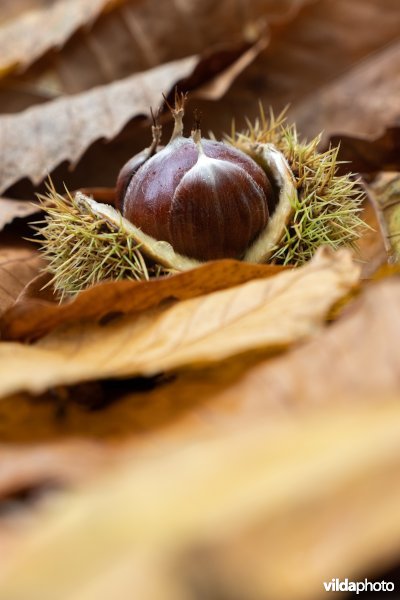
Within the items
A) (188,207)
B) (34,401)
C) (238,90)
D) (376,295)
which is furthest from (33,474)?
(238,90)

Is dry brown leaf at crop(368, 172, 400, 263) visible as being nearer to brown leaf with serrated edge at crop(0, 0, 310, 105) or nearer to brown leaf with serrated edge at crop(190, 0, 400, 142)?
brown leaf with serrated edge at crop(190, 0, 400, 142)

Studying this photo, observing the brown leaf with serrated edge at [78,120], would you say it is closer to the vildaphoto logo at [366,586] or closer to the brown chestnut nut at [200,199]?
the brown chestnut nut at [200,199]

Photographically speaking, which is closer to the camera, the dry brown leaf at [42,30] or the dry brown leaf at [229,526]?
the dry brown leaf at [229,526]

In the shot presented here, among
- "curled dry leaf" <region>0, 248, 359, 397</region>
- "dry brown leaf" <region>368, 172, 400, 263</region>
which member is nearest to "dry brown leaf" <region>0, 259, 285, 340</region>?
Answer: "curled dry leaf" <region>0, 248, 359, 397</region>

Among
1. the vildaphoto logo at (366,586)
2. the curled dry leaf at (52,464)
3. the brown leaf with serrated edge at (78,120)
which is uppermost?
the brown leaf with serrated edge at (78,120)

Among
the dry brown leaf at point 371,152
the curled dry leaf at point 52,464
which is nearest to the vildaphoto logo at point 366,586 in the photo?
the curled dry leaf at point 52,464

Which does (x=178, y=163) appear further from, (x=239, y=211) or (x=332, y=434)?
(x=332, y=434)
